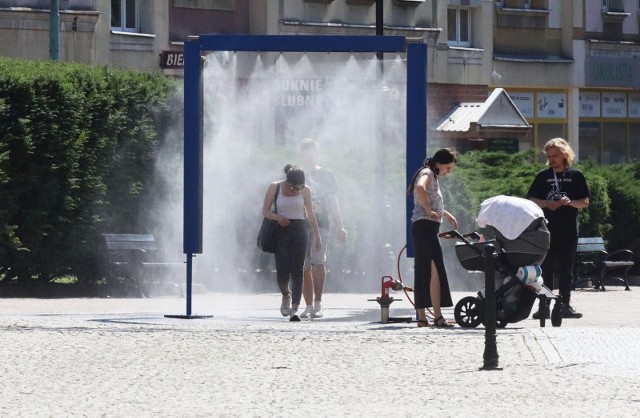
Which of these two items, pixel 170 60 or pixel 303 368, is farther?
pixel 170 60

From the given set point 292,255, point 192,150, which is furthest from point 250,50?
point 292,255

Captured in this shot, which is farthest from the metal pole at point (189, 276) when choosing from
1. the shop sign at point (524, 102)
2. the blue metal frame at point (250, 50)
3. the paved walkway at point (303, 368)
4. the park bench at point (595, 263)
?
the shop sign at point (524, 102)

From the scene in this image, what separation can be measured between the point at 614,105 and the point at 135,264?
29100 mm

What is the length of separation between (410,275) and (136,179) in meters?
5.40

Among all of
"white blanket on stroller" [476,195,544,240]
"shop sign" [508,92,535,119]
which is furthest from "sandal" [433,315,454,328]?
"shop sign" [508,92,535,119]

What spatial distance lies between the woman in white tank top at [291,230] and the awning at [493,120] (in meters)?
22.1

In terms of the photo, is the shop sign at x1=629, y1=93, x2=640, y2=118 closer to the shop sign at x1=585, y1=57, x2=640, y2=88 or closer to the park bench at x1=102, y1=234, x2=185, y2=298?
the shop sign at x1=585, y1=57, x2=640, y2=88

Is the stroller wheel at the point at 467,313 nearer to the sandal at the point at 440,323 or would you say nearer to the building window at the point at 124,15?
the sandal at the point at 440,323

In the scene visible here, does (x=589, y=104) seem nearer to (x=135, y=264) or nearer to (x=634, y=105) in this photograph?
(x=634, y=105)

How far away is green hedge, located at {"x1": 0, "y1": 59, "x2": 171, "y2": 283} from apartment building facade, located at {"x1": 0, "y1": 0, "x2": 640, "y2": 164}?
9968 millimetres

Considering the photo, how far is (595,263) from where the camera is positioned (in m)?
23.3

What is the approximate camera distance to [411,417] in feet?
30.5

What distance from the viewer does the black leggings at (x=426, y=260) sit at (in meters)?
14.8

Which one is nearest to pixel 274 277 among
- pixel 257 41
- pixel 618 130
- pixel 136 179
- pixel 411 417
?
pixel 136 179
